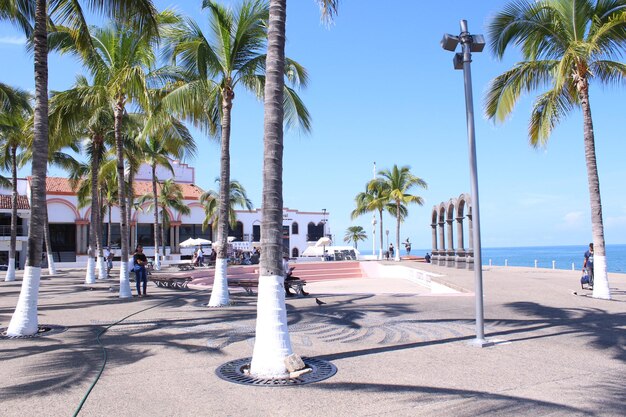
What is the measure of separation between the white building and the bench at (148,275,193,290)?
83.2 ft

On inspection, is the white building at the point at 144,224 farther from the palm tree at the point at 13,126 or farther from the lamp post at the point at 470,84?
the lamp post at the point at 470,84

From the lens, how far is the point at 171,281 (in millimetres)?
19656

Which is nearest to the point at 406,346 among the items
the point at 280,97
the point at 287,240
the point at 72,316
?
the point at 280,97

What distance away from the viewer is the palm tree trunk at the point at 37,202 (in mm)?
9422

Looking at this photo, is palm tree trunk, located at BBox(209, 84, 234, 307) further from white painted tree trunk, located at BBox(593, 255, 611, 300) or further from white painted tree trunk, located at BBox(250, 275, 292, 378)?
white painted tree trunk, located at BBox(593, 255, 611, 300)

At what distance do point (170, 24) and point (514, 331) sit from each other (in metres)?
11.9

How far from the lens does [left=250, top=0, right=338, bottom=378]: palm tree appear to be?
6639 millimetres

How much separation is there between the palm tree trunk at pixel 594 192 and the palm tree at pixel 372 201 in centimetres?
3178

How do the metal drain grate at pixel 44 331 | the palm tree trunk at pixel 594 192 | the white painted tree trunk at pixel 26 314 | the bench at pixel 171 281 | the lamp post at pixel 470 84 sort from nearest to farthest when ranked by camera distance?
1. the lamp post at pixel 470 84
2. the metal drain grate at pixel 44 331
3. the white painted tree trunk at pixel 26 314
4. the palm tree trunk at pixel 594 192
5. the bench at pixel 171 281

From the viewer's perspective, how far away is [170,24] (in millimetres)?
14836

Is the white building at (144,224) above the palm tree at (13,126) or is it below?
below

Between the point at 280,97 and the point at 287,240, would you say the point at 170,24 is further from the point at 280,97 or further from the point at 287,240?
the point at 287,240

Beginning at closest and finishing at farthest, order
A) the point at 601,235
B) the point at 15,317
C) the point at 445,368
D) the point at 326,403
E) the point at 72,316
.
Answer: the point at 326,403, the point at 445,368, the point at 15,317, the point at 72,316, the point at 601,235

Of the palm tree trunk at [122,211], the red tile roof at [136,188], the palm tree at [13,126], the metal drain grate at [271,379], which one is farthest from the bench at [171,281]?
the red tile roof at [136,188]
